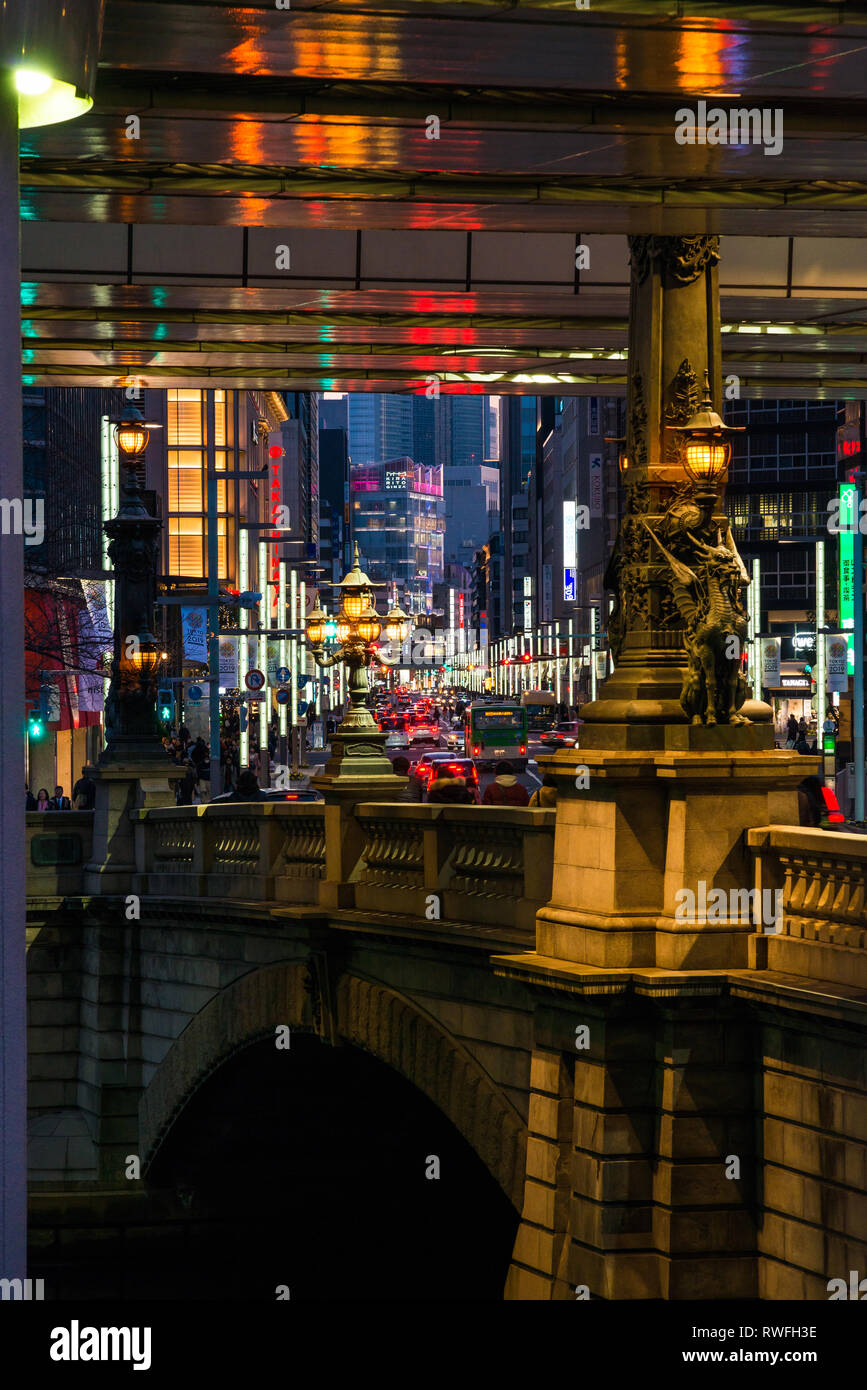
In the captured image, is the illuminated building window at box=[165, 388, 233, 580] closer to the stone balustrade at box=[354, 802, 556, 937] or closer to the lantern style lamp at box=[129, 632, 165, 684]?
the lantern style lamp at box=[129, 632, 165, 684]

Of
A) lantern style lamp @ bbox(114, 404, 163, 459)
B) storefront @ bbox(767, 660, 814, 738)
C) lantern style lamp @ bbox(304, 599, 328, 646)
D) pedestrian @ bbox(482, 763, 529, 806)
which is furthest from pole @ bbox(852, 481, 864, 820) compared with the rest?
storefront @ bbox(767, 660, 814, 738)

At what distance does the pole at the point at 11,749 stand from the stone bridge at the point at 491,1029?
7760mm

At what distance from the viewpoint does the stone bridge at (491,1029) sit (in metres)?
13.4

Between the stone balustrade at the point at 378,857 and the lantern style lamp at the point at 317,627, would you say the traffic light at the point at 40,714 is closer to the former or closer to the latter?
the lantern style lamp at the point at 317,627

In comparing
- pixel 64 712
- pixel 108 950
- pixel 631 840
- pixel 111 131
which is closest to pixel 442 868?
pixel 631 840

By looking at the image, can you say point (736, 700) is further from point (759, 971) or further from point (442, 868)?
point (442, 868)

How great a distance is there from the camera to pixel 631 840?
14.5m

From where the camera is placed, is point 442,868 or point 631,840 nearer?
point 631,840

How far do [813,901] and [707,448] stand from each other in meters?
3.79

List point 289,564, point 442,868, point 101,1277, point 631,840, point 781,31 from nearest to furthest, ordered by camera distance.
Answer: point 781,31 → point 631,840 → point 442,868 → point 101,1277 → point 289,564

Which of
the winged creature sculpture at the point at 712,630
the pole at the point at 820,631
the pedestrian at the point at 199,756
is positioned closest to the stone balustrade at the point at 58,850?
the winged creature sculpture at the point at 712,630

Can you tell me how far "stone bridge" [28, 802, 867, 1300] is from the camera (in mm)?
13352

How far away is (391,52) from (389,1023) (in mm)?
10088

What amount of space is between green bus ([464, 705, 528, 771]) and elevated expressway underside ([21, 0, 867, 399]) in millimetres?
48962
